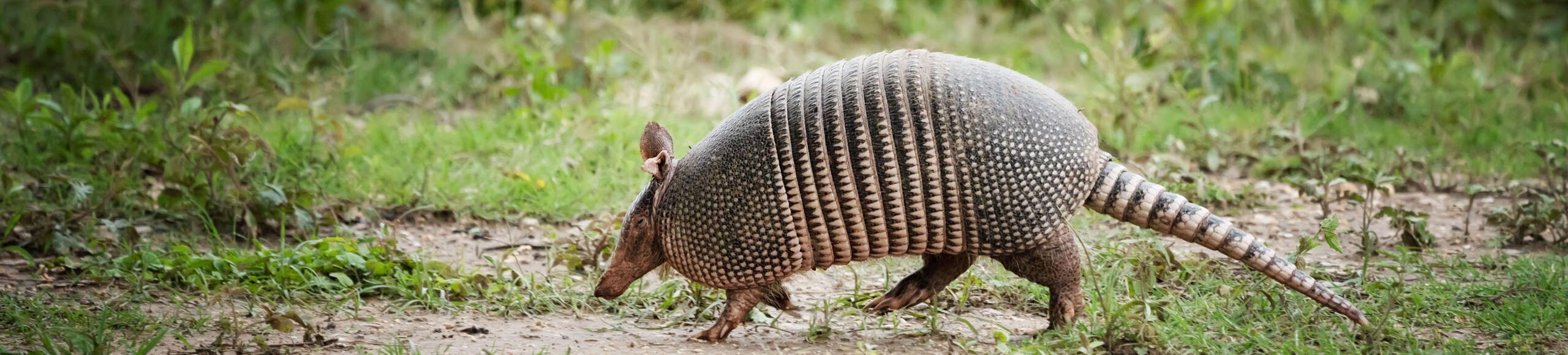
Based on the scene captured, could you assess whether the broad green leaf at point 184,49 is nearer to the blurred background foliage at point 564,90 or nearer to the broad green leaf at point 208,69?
the blurred background foliage at point 564,90

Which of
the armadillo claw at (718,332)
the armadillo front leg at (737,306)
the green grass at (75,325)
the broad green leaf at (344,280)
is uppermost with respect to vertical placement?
the armadillo front leg at (737,306)

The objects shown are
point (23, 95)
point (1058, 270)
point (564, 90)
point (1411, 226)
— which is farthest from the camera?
point (564, 90)

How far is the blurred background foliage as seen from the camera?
6035mm

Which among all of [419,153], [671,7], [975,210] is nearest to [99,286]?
[419,153]

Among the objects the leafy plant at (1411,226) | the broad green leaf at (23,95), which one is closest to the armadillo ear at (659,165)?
the leafy plant at (1411,226)

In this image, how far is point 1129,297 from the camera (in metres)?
4.66

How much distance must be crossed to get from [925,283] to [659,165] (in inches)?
45.3

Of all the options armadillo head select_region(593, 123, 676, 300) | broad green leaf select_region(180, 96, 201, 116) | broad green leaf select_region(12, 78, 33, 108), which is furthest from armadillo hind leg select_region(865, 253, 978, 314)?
broad green leaf select_region(12, 78, 33, 108)

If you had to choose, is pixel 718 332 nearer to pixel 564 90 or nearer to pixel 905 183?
pixel 905 183

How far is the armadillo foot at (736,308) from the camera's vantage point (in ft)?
14.1

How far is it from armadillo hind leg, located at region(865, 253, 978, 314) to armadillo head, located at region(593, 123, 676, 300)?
2.99 ft

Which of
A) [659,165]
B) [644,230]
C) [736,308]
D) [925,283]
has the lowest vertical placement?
[736,308]

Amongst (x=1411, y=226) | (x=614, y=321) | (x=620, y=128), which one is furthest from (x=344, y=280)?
(x=1411, y=226)

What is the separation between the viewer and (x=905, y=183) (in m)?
Result: 3.88
